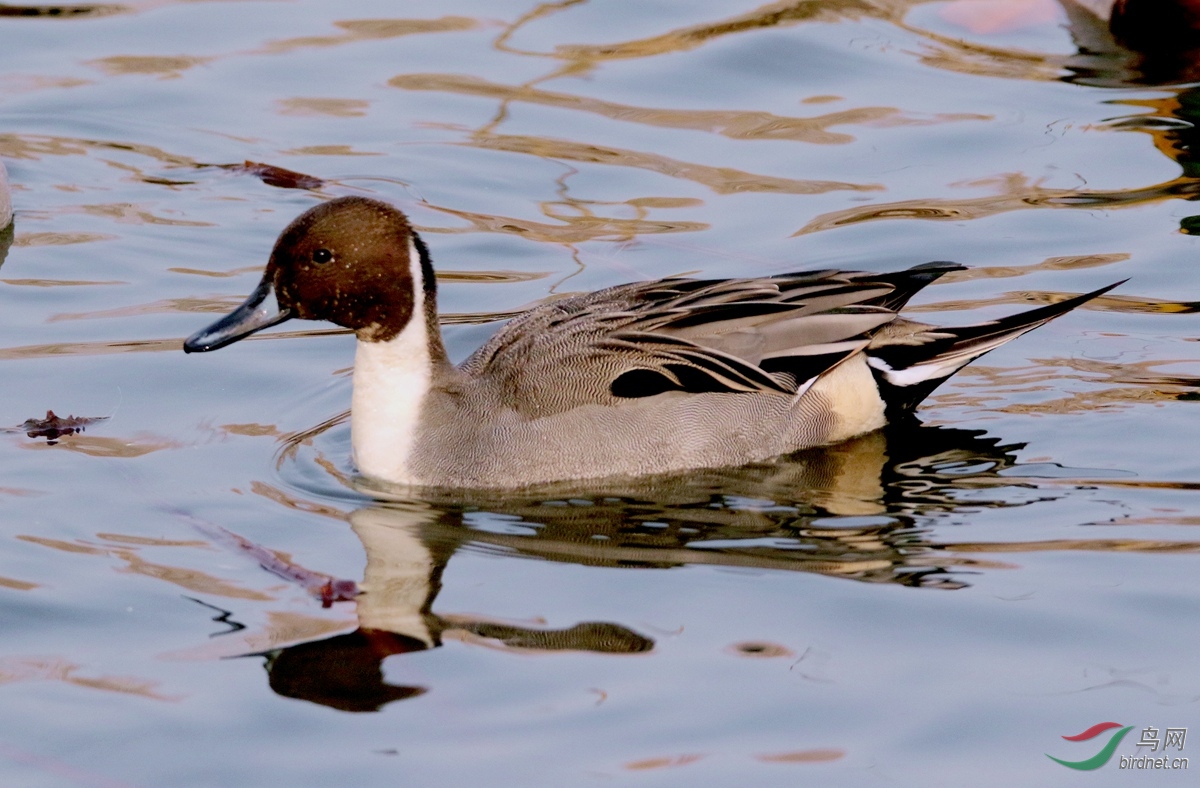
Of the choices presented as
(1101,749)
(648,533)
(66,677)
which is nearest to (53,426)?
(66,677)

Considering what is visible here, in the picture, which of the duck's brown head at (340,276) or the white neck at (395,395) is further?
the white neck at (395,395)

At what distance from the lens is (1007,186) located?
338 inches

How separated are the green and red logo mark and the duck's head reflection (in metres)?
0.82

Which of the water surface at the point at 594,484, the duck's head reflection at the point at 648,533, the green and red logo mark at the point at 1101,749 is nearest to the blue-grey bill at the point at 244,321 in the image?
the water surface at the point at 594,484

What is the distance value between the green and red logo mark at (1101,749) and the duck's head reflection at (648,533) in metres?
0.82

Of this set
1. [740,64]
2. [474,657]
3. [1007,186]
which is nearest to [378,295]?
[474,657]

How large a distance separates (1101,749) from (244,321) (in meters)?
2.91

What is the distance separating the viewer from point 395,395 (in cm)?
591

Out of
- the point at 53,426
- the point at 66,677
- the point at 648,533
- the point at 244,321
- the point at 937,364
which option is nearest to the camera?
the point at 66,677

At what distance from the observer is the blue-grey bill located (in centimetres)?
571

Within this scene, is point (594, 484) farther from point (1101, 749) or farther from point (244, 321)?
point (1101, 749)

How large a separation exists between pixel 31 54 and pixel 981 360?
18.9ft

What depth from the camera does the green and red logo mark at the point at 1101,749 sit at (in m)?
4.18

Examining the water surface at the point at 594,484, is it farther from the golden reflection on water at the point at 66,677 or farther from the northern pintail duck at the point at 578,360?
the northern pintail duck at the point at 578,360
